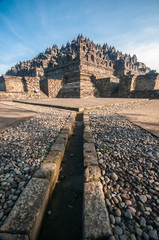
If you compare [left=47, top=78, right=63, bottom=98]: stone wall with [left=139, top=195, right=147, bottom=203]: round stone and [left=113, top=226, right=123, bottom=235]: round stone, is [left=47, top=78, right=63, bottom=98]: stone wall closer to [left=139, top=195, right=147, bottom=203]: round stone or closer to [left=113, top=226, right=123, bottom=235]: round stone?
[left=139, top=195, right=147, bottom=203]: round stone

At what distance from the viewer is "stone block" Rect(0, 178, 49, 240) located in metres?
0.81

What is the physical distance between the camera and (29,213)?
3.00 ft

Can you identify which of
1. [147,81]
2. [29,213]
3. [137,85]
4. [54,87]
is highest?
[147,81]

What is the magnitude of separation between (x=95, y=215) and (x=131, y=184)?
68 centimetres

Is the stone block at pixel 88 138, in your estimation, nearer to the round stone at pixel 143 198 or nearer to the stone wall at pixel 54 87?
the round stone at pixel 143 198

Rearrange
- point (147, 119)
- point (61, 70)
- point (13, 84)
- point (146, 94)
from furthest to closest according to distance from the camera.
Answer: point (61, 70) < point (13, 84) < point (146, 94) < point (147, 119)

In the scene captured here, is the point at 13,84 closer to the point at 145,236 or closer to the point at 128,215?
the point at 128,215

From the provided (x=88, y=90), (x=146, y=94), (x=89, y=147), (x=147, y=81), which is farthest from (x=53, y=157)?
(x=147, y=81)

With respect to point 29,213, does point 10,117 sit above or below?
above

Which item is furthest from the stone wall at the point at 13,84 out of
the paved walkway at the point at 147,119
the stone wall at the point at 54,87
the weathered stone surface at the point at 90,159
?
the weathered stone surface at the point at 90,159

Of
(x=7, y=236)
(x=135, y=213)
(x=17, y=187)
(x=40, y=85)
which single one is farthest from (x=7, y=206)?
(x=40, y=85)

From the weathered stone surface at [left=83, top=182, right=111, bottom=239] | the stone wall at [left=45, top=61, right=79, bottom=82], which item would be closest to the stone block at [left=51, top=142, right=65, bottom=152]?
the weathered stone surface at [left=83, top=182, right=111, bottom=239]

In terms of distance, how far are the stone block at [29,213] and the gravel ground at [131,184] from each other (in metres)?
0.65

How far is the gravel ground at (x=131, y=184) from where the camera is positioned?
0.91m
